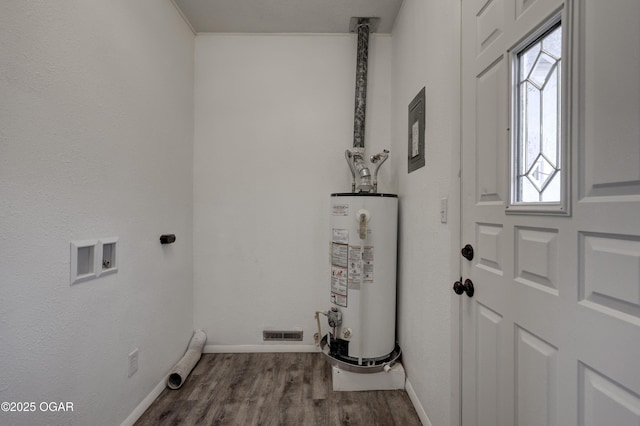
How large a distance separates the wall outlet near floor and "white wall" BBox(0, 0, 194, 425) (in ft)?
0.12

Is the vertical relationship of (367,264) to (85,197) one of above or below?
below

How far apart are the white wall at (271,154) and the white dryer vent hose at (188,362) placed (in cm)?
33

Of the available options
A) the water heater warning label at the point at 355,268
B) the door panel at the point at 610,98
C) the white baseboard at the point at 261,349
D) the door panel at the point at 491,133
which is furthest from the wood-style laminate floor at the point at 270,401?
the door panel at the point at 610,98

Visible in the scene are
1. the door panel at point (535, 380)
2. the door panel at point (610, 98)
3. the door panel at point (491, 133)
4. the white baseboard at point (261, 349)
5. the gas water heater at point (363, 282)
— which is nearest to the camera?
the door panel at point (610, 98)

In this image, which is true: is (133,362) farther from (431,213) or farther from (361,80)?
(361,80)

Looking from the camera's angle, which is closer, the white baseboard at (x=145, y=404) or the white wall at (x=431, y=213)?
the white wall at (x=431, y=213)

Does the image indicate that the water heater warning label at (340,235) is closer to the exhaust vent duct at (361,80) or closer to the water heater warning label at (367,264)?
the water heater warning label at (367,264)

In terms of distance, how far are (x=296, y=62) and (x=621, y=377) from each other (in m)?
2.48

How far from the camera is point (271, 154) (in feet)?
7.35

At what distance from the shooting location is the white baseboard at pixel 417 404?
1.42m

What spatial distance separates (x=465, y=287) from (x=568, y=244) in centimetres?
49

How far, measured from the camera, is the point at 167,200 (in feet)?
6.05

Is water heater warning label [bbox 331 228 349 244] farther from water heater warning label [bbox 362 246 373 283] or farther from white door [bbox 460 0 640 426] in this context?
white door [bbox 460 0 640 426]

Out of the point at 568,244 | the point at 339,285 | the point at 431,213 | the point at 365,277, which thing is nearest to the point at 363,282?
the point at 365,277
